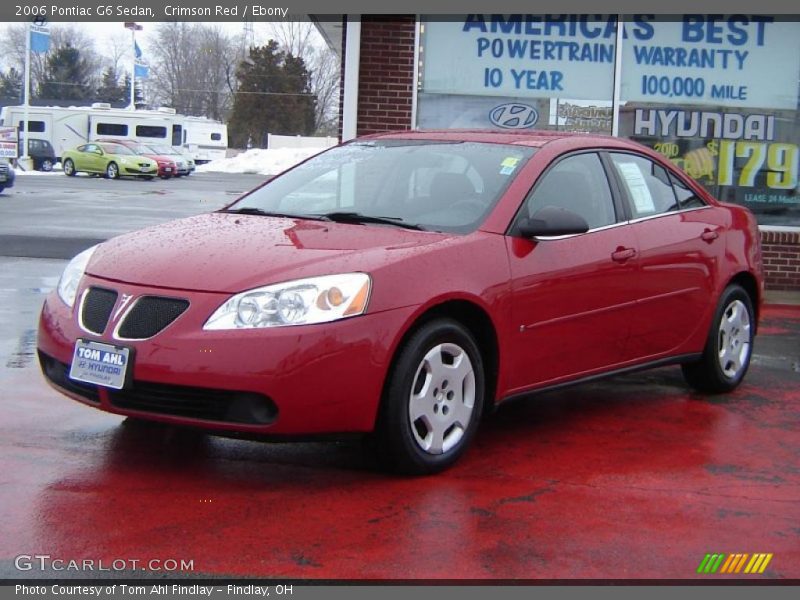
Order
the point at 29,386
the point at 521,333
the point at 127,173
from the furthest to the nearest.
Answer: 1. the point at 127,173
2. the point at 29,386
3. the point at 521,333

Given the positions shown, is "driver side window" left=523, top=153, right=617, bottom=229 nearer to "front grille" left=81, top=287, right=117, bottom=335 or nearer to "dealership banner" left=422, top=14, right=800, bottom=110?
"front grille" left=81, top=287, right=117, bottom=335

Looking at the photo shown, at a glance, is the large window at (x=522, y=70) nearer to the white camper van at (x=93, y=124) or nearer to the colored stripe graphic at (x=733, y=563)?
the colored stripe graphic at (x=733, y=563)

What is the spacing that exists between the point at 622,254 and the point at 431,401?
1619 millimetres

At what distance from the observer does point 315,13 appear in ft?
41.3

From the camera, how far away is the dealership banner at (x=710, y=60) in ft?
38.9

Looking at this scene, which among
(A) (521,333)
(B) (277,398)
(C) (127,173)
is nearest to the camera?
(B) (277,398)

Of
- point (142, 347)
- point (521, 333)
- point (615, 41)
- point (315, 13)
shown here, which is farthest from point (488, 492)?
point (315, 13)

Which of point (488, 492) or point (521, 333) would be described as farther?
point (521, 333)

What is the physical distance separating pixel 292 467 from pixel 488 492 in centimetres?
90

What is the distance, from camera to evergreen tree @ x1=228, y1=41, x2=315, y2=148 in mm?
71625

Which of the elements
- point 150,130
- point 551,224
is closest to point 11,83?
point 150,130
